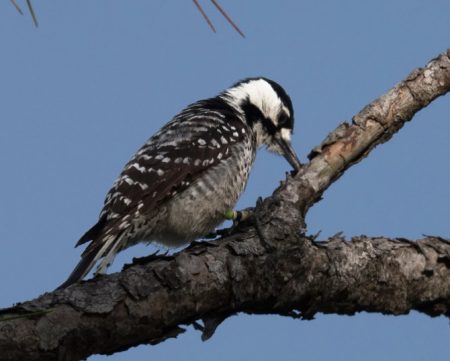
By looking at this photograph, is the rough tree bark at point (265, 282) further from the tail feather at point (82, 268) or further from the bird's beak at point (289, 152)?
the bird's beak at point (289, 152)

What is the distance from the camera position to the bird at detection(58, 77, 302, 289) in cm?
553

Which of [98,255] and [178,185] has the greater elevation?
[178,185]

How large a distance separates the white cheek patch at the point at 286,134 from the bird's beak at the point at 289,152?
0.02m

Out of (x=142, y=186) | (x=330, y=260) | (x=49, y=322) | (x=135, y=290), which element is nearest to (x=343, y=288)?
(x=330, y=260)

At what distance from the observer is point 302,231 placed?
4.36 meters

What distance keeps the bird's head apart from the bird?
351mm

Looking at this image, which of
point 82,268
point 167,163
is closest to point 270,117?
point 167,163

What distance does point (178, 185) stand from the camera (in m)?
6.04

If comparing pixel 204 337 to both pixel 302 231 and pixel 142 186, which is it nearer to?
pixel 302 231

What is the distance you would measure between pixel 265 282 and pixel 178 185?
7.22 feet

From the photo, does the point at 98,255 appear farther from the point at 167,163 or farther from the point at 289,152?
the point at 289,152

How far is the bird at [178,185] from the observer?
5.53 meters

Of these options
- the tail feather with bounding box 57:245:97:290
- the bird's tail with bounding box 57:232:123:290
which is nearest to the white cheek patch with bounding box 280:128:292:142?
the bird's tail with bounding box 57:232:123:290

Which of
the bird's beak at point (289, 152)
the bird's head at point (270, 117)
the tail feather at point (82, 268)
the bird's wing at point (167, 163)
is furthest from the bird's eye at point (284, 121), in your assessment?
the tail feather at point (82, 268)
